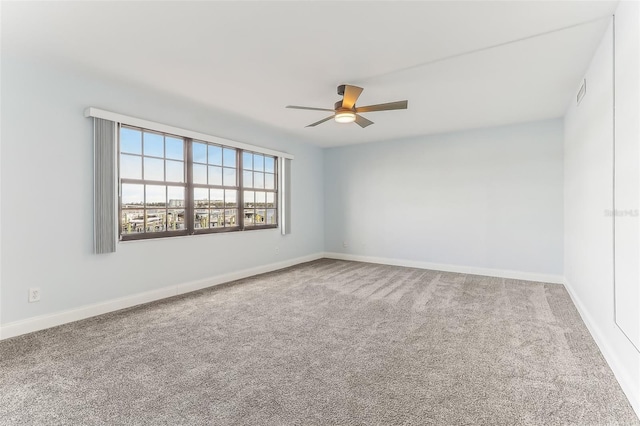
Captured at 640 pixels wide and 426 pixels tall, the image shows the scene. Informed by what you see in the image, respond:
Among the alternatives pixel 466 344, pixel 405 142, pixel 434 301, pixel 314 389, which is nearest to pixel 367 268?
pixel 434 301

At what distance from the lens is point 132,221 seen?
381 cm

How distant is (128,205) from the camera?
375cm

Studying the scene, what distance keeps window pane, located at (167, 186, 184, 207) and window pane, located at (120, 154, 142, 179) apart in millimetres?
438

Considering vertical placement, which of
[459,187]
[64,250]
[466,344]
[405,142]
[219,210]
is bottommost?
[466,344]

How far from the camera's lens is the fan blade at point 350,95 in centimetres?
317

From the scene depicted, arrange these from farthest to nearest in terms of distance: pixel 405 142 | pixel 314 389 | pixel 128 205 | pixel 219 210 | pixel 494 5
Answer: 1. pixel 405 142
2. pixel 219 210
3. pixel 128 205
4. pixel 494 5
5. pixel 314 389

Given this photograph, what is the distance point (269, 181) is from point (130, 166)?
8.34 feet

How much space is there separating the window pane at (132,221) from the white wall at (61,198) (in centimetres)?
18

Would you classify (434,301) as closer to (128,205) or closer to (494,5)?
(494,5)

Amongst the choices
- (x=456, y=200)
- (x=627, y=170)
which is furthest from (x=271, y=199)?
(x=627, y=170)

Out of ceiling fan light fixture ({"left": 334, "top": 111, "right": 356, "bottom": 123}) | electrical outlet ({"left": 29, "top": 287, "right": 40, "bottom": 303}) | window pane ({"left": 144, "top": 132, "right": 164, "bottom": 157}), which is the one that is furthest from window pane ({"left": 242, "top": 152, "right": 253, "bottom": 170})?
electrical outlet ({"left": 29, "top": 287, "right": 40, "bottom": 303})

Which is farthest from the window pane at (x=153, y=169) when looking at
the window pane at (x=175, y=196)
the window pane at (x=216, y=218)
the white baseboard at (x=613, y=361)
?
the white baseboard at (x=613, y=361)

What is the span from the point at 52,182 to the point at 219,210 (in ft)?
6.97

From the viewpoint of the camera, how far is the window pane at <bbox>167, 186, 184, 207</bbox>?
13.8 feet
